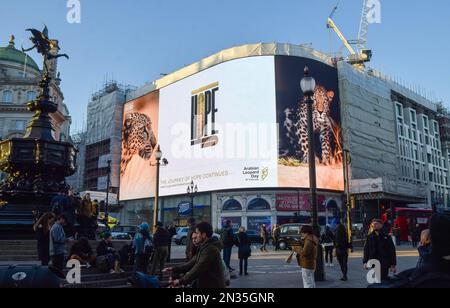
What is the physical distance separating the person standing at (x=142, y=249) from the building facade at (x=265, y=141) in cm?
3211

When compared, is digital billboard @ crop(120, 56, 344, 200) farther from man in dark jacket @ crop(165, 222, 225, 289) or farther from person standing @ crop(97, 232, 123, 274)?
man in dark jacket @ crop(165, 222, 225, 289)

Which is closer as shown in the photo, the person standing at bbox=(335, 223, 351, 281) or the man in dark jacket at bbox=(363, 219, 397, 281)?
the man in dark jacket at bbox=(363, 219, 397, 281)

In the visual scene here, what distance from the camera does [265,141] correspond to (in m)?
48.4

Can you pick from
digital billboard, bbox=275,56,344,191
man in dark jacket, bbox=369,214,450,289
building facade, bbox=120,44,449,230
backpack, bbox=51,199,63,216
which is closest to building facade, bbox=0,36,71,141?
building facade, bbox=120,44,449,230

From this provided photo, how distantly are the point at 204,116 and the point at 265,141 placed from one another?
10255 millimetres

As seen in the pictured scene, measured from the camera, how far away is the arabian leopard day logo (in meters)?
52.2

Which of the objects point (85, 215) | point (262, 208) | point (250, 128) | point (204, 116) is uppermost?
point (204, 116)

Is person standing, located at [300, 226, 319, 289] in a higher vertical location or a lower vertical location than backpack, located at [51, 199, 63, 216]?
lower

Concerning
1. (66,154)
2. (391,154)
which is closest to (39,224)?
(66,154)

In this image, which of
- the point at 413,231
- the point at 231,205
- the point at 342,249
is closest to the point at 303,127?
the point at 231,205

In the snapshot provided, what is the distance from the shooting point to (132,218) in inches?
2589

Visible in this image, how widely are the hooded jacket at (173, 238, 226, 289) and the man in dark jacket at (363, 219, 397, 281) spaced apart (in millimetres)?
4386

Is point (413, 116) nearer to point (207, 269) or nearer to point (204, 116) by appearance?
point (204, 116)
